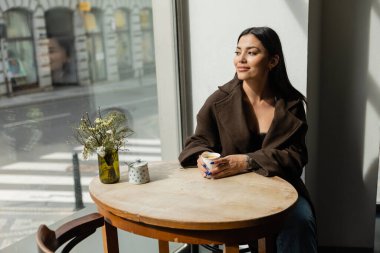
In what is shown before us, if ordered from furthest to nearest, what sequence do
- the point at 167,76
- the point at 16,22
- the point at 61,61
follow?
the point at 61,61
the point at 167,76
the point at 16,22

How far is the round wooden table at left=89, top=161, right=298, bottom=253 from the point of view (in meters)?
1.31

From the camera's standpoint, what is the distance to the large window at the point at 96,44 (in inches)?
127

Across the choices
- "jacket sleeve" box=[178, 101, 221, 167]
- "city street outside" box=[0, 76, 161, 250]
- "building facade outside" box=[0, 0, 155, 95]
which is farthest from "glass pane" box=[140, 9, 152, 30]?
"jacket sleeve" box=[178, 101, 221, 167]

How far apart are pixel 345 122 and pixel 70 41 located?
3044mm

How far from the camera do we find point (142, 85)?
319cm

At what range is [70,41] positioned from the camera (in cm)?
446

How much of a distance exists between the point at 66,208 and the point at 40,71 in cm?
83

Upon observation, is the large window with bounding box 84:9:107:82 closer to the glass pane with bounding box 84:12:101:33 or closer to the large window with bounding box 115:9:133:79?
the glass pane with bounding box 84:12:101:33

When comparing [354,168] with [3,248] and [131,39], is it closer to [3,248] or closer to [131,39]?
[131,39]

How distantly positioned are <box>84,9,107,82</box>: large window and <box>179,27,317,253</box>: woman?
1.51 metres

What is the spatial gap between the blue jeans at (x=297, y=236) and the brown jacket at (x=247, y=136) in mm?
192

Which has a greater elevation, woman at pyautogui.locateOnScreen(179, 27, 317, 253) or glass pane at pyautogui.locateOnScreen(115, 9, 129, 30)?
glass pane at pyautogui.locateOnScreen(115, 9, 129, 30)

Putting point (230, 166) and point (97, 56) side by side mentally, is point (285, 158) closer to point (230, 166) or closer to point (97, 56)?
point (230, 166)

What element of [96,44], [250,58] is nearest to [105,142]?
[250,58]
